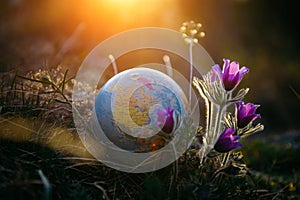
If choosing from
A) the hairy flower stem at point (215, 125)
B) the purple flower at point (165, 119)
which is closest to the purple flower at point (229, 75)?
the hairy flower stem at point (215, 125)

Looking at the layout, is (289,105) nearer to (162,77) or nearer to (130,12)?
(130,12)

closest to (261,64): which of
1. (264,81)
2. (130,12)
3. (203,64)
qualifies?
(264,81)

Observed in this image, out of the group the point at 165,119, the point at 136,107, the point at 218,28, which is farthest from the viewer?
the point at 218,28

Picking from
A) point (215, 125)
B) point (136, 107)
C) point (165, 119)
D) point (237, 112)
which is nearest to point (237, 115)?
point (237, 112)

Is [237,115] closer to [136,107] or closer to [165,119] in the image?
[165,119]

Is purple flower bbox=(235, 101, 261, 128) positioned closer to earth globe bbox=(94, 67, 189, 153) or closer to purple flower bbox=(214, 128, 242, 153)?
purple flower bbox=(214, 128, 242, 153)

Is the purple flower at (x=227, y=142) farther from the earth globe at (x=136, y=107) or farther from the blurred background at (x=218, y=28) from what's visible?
the blurred background at (x=218, y=28)
